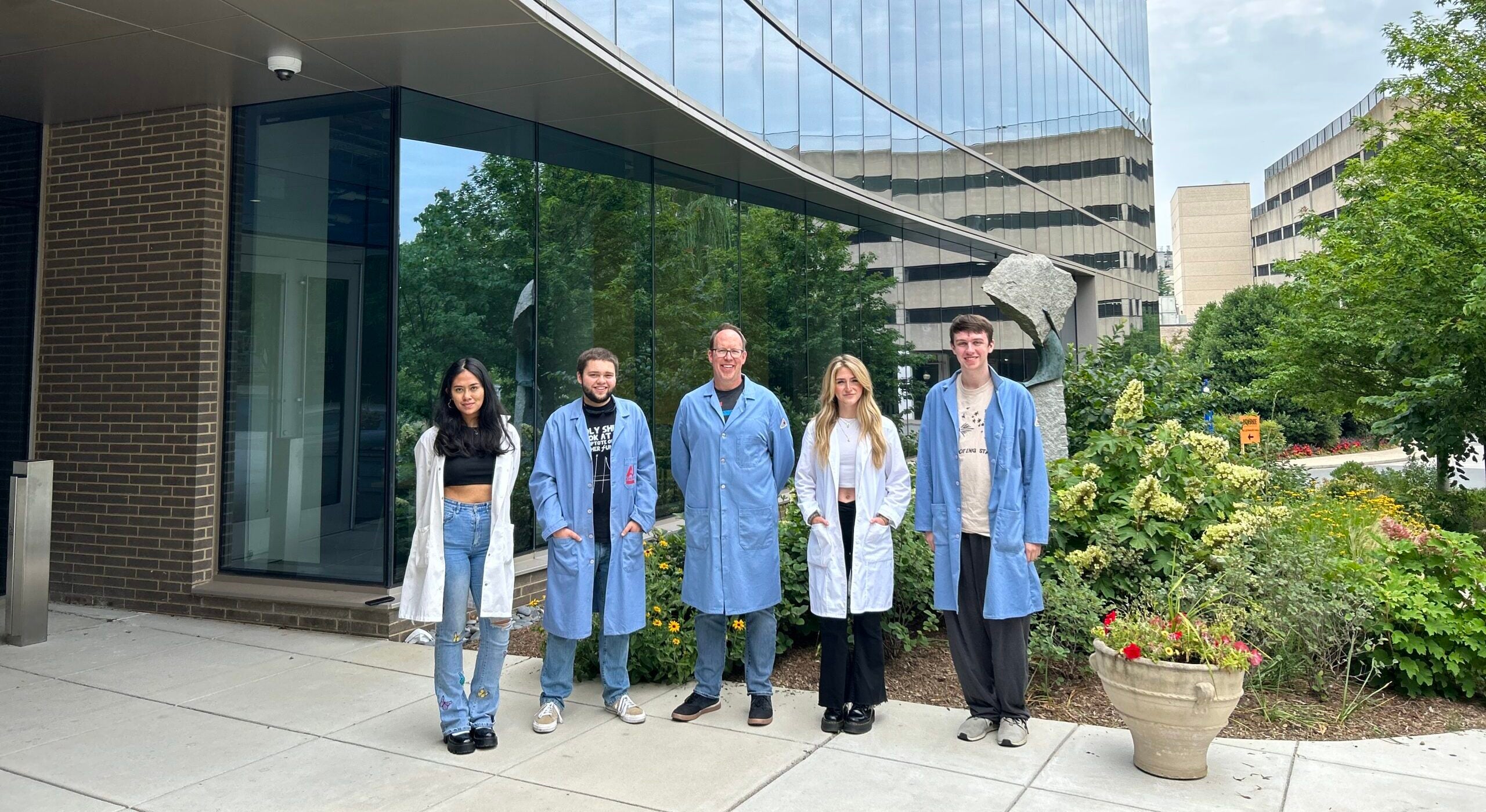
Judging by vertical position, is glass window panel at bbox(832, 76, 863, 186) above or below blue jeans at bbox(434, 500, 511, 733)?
above

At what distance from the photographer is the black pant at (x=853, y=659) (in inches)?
192

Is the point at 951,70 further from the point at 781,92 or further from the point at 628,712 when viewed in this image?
the point at 628,712

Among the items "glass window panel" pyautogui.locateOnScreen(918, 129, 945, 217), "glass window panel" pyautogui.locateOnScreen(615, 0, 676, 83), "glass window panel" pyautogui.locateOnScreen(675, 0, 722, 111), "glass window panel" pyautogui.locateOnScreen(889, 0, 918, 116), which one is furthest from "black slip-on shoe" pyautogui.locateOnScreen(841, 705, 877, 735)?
"glass window panel" pyautogui.locateOnScreen(918, 129, 945, 217)

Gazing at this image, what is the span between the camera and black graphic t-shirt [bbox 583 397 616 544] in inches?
200

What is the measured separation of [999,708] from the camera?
4.76 m

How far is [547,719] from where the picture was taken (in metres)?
4.93

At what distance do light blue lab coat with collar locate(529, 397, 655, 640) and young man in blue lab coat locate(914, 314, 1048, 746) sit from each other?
4.81ft

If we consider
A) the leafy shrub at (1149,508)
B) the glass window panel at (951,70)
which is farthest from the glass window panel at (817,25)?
the leafy shrub at (1149,508)

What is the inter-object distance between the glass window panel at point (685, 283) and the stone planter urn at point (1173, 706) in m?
6.54

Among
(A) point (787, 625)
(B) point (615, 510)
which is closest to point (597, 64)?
(B) point (615, 510)

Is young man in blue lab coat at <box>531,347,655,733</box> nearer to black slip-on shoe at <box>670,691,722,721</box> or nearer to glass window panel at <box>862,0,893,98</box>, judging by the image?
black slip-on shoe at <box>670,691,722,721</box>

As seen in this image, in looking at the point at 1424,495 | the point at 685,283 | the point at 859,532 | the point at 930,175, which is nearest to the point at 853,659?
the point at 859,532

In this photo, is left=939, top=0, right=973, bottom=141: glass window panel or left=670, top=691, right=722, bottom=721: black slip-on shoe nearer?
left=670, top=691, right=722, bottom=721: black slip-on shoe

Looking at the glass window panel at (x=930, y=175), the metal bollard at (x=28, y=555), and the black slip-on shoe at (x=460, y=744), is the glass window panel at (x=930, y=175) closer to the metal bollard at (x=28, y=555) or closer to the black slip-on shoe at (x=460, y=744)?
the metal bollard at (x=28, y=555)
